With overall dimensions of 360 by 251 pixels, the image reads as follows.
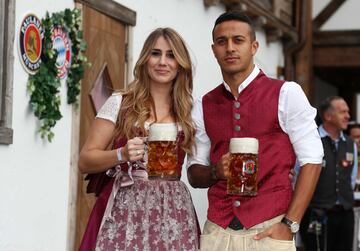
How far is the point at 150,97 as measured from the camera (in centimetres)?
361

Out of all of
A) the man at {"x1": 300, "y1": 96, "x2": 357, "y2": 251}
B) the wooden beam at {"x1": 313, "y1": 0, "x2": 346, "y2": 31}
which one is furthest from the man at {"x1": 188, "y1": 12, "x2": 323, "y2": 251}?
the wooden beam at {"x1": 313, "y1": 0, "x2": 346, "y2": 31}

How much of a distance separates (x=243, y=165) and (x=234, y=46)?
46 centimetres

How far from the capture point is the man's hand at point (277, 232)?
3.13 m

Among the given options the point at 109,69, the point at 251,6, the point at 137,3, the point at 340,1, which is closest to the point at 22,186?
the point at 109,69

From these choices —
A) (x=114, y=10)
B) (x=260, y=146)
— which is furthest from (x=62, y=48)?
(x=260, y=146)

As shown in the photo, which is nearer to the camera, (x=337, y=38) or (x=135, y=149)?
(x=135, y=149)

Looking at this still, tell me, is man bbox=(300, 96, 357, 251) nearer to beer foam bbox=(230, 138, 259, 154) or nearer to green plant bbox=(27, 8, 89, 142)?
green plant bbox=(27, 8, 89, 142)

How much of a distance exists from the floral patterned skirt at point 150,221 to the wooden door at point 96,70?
294 centimetres

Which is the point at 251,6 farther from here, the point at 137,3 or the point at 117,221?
the point at 117,221

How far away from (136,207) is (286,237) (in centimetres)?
66

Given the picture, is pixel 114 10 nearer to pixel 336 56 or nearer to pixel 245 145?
pixel 245 145

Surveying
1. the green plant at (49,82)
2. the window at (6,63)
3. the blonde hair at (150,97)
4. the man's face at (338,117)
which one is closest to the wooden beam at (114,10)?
the green plant at (49,82)

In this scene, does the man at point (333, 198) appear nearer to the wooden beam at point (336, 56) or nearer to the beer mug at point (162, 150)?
the beer mug at point (162, 150)

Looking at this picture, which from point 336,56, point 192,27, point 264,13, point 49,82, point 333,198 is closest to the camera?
point 49,82
